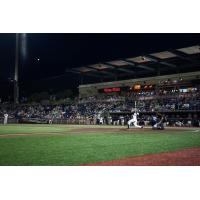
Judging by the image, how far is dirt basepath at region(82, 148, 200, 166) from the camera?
728 centimetres

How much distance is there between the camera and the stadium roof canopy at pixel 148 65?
119 feet

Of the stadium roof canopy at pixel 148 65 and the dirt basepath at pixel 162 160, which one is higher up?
the stadium roof canopy at pixel 148 65

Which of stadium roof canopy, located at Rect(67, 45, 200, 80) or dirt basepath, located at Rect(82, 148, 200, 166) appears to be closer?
dirt basepath, located at Rect(82, 148, 200, 166)

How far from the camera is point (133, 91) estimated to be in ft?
142

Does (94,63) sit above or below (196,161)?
above

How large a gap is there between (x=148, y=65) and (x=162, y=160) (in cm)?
3558

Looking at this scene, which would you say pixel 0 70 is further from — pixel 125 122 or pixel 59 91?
pixel 125 122

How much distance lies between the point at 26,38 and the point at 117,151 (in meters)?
39.7

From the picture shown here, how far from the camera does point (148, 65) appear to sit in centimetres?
4238

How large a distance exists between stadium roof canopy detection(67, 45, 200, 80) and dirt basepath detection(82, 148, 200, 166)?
26.3 metres

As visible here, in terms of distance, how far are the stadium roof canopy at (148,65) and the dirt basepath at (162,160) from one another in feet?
86.2

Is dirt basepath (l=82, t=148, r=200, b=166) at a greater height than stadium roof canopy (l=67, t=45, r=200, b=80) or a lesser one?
lesser
